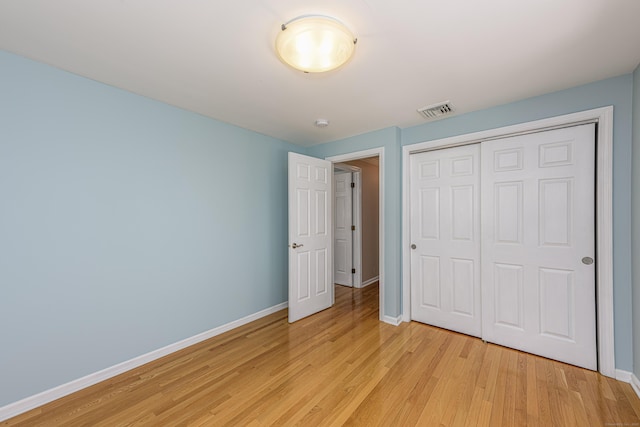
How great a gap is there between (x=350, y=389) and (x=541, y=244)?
2.09m

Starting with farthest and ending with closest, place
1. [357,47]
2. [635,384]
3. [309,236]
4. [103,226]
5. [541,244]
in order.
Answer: [309,236], [541,244], [103,226], [635,384], [357,47]

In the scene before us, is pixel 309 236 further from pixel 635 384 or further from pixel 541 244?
pixel 635 384

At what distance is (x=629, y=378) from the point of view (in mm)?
1957

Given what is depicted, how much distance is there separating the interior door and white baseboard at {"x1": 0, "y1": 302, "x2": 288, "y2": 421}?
7.39 feet

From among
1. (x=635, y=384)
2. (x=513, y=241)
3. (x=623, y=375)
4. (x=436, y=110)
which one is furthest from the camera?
(x=436, y=110)

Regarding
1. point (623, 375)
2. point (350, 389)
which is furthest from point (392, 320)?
point (623, 375)

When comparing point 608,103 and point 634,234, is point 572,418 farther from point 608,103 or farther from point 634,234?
point 608,103

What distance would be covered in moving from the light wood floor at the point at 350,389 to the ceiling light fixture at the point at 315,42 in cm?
221

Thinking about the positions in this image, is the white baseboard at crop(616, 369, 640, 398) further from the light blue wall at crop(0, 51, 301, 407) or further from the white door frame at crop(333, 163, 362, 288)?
the light blue wall at crop(0, 51, 301, 407)

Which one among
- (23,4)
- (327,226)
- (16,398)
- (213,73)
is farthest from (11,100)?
(327,226)

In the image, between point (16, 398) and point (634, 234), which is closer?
point (16, 398)

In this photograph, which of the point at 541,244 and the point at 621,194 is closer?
the point at 621,194

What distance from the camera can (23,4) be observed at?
1.34 m

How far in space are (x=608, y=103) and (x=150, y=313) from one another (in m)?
4.19
